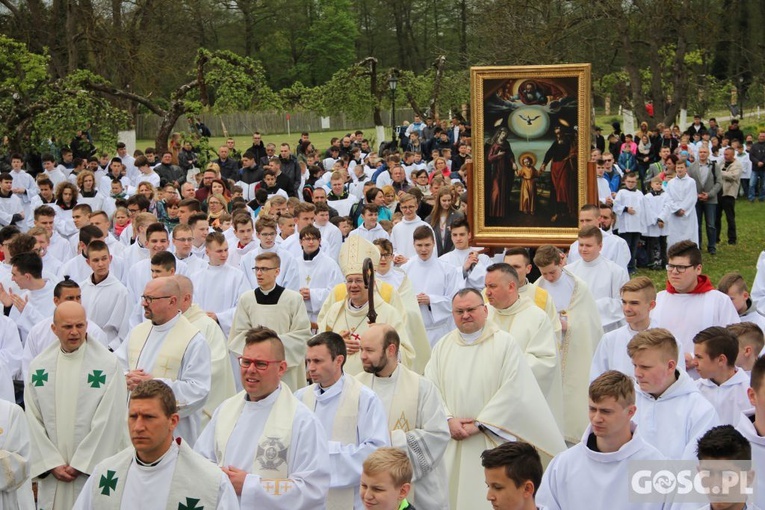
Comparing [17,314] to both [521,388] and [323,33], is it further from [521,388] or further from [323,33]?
[323,33]

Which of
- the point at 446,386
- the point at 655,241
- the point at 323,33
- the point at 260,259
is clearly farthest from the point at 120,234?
the point at 323,33

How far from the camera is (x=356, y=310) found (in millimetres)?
9000

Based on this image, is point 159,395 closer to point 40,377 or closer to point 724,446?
point 40,377

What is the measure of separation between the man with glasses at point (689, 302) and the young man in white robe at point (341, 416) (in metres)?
3.08

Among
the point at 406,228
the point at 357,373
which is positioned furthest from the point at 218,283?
the point at 406,228

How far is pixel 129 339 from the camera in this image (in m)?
8.45

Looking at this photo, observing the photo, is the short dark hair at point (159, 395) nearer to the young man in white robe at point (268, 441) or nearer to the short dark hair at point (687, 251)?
the young man in white robe at point (268, 441)

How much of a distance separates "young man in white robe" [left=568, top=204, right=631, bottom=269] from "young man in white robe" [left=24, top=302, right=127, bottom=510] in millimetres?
5946

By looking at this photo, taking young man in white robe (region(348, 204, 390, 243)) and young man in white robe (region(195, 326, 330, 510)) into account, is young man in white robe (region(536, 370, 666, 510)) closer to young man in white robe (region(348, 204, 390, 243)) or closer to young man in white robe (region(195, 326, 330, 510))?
young man in white robe (region(195, 326, 330, 510))

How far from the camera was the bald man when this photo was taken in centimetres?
799

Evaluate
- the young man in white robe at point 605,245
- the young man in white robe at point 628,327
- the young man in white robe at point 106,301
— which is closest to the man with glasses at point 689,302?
the young man in white robe at point 628,327

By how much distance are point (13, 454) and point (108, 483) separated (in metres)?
1.12

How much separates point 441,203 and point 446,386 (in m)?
6.64

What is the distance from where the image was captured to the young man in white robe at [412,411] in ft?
23.1
